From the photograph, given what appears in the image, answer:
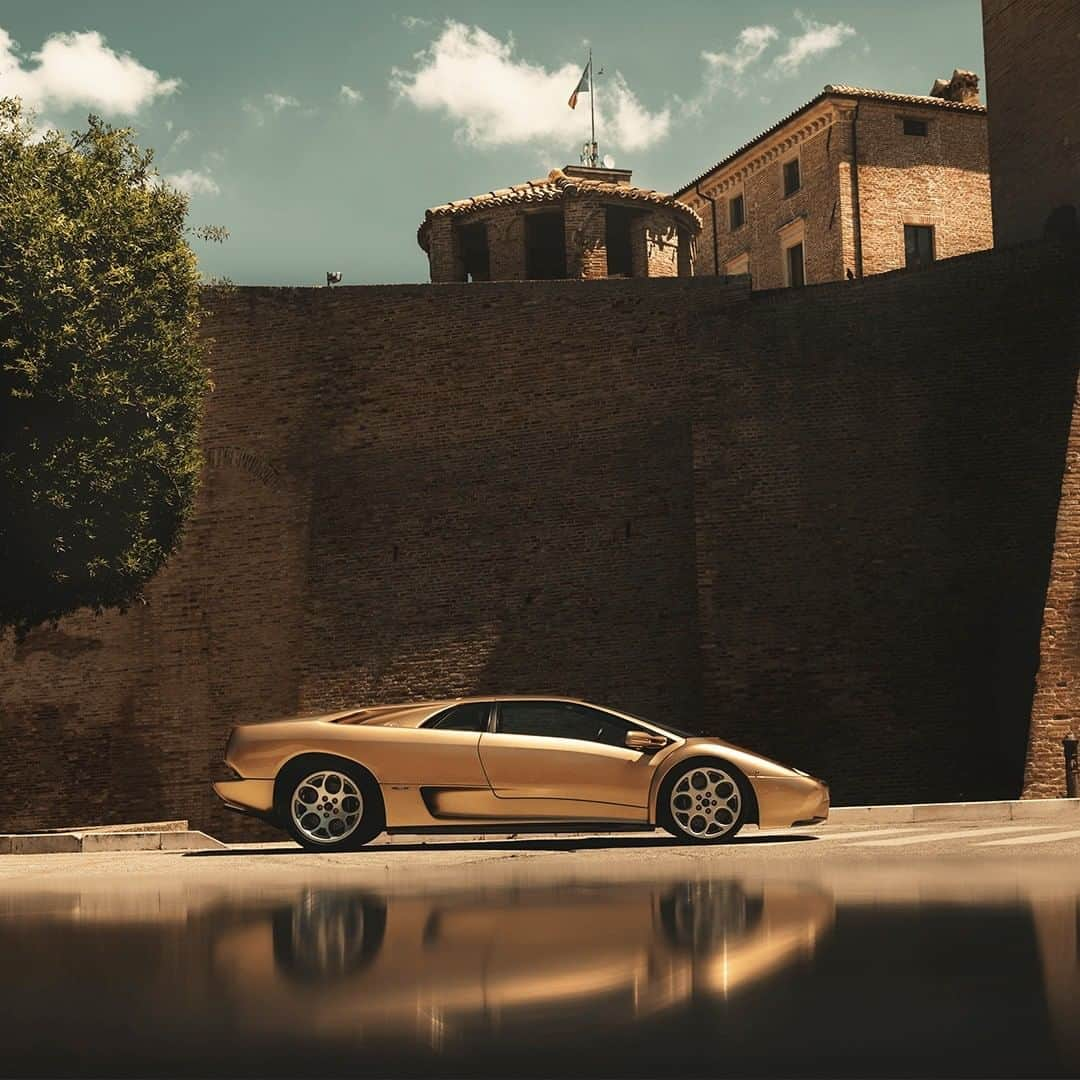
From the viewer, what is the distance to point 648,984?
476 cm

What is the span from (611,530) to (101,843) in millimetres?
10023

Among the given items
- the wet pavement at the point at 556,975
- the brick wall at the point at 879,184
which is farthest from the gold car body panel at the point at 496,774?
the brick wall at the point at 879,184

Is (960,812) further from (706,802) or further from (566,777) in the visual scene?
(566,777)

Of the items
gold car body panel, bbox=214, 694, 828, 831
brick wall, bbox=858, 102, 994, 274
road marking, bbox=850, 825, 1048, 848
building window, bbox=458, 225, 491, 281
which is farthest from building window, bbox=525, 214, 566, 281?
gold car body panel, bbox=214, 694, 828, 831

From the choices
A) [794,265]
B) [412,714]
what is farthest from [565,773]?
[794,265]

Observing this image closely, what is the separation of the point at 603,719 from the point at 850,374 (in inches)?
416

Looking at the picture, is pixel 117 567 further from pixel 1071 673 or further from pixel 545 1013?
pixel 545 1013

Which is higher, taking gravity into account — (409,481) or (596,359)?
(596,359)

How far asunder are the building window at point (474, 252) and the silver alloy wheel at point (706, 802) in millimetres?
22987

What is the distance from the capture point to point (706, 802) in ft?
35.7

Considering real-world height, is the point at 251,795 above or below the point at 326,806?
above

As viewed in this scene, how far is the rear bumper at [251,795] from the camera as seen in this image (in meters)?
10.9

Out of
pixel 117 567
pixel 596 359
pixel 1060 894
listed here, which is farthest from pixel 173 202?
pixel 1060 894

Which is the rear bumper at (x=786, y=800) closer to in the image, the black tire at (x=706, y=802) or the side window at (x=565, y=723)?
the black tire at (x=706, y=802)
